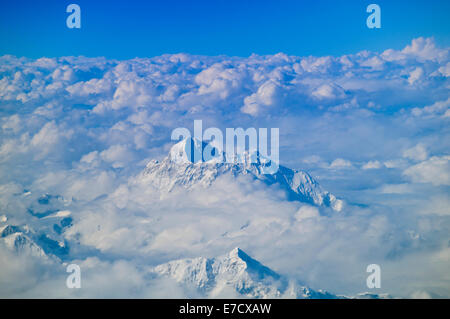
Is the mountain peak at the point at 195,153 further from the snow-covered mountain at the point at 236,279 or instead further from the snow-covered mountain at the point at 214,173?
the snow-covered mountain at the point at 236,279

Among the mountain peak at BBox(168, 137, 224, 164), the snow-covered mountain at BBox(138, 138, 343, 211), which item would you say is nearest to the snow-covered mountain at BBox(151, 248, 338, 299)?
the snow-covered mountain at BBox(138, 138, 343, 211)

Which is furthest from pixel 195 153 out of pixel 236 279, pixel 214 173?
pixel 236 279

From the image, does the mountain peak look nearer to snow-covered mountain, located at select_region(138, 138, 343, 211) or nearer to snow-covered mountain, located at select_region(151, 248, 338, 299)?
snow-covered mountain, located at select_region(138, 138, 343, 211)

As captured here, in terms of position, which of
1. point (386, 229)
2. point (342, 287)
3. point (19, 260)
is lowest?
point (342, 287)

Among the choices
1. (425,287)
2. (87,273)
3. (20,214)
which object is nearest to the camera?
(425,287)

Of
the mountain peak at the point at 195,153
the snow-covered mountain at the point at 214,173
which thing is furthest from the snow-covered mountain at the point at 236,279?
the mountain peak at the point at 195,153

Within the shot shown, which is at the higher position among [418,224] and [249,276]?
[418,224]
